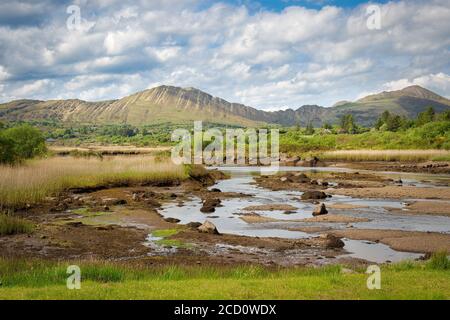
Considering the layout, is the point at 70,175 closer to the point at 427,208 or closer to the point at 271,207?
the point at 271,207

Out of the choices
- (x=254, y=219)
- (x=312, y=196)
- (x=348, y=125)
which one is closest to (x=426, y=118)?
(x=348, y=125)

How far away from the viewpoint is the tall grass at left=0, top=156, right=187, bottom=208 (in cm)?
2978

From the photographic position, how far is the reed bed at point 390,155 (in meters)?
90.1

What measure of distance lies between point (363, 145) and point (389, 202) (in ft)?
278

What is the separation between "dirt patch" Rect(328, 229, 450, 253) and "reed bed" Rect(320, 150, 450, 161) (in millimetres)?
66737

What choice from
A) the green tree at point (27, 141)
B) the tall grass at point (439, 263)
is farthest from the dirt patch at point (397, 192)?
the green tree at point (27, 141)

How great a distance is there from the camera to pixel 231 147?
438 ft

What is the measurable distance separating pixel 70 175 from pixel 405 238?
88.3 ft

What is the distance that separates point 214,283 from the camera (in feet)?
40.2

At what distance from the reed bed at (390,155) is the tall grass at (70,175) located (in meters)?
57.9

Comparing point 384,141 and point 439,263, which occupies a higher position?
point 384,141

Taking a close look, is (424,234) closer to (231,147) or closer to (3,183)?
(3,183)

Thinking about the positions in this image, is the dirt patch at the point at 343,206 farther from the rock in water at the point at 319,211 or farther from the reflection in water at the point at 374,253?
the reflection in water at the point at 374,253
